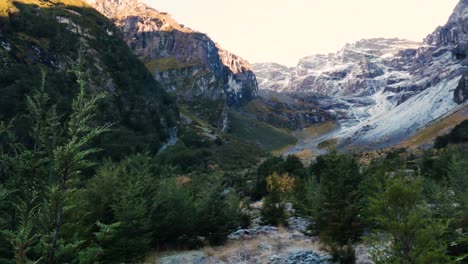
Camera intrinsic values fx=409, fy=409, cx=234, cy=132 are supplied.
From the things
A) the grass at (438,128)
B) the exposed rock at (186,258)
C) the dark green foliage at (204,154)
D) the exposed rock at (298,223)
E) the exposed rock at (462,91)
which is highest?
the exposed rock at (462,91)

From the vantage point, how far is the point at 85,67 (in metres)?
108

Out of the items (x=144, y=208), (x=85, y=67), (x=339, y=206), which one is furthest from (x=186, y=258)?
(x=85, y=67)

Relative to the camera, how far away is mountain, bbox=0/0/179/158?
3760 inches

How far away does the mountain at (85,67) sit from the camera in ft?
313

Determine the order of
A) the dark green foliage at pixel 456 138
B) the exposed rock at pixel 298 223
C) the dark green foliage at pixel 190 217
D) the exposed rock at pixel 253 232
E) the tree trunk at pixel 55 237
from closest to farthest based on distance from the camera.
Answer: the tree trunk at pixel 55 237 < the dark green foliage at pixel 190 217 < the exposed rock at pixel 253 232 < the exposed rock at pixel 298 223 < the dark green foliage at pixel 456 138

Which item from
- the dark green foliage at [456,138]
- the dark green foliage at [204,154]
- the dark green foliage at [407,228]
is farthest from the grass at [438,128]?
the dark green foliage at [407,228]

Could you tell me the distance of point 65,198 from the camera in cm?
1135

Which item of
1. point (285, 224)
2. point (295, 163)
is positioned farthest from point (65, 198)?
point (295, 163)

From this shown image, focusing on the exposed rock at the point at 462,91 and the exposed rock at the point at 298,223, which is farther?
the exposed rock at the point at 462,91

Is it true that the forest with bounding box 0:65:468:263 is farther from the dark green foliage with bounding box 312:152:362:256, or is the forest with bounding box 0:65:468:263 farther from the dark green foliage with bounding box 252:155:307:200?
the dark green foliage with bounding box 252:155:307:200

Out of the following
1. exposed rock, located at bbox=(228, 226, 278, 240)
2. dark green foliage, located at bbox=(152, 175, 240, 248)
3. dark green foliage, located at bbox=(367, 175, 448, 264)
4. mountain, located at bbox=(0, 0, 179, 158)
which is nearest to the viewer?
dark green foliage, located at bbox=(367, 175, 448, 264)

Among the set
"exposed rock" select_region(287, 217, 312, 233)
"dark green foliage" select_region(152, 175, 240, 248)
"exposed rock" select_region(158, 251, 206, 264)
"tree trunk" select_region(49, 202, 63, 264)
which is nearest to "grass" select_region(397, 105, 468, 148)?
"exposed rock" select_region(287, 217, 312, 233)

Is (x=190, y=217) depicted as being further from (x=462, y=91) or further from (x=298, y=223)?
(x=462, y=91)

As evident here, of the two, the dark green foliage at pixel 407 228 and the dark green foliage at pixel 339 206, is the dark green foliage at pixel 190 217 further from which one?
the dark green foliage at pixel 407 228
